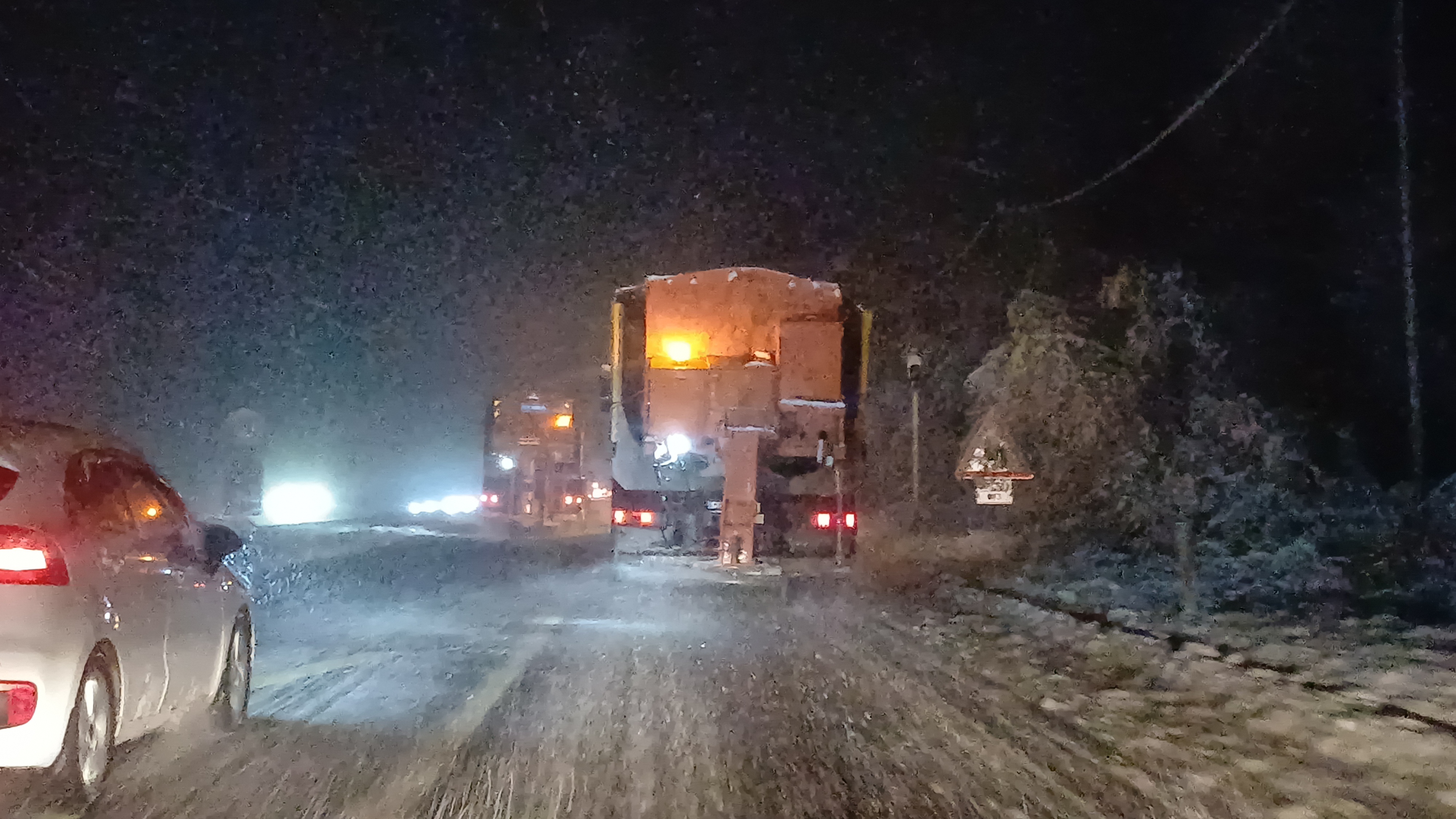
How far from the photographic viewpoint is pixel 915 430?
25328mm

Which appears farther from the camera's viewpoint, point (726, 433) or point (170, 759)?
point (726, 433)

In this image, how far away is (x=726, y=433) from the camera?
17.9 meters

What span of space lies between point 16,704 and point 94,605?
20.9 inches

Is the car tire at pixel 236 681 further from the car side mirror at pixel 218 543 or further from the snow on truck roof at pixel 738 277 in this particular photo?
the snow on truck roof at pixel 738 277

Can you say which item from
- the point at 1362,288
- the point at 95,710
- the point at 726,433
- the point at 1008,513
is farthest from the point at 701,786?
the point at 1008,513

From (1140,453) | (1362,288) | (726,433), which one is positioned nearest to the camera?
(726,433)

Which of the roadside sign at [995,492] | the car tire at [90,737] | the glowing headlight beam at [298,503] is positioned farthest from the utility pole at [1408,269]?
the glowing headlight beam at [298,503]

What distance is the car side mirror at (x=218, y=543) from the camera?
24.9ft

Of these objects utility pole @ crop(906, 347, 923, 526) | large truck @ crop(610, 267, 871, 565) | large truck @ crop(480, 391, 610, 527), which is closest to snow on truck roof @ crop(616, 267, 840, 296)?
large truck @ crop(610, 267, 871, 565)

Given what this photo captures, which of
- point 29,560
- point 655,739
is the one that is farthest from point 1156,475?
point 29,560

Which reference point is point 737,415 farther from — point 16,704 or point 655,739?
point 16,704

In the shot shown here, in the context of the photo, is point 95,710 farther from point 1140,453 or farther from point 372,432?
point 372,432

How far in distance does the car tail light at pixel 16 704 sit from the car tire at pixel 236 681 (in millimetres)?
2206

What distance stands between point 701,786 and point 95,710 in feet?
9.46
